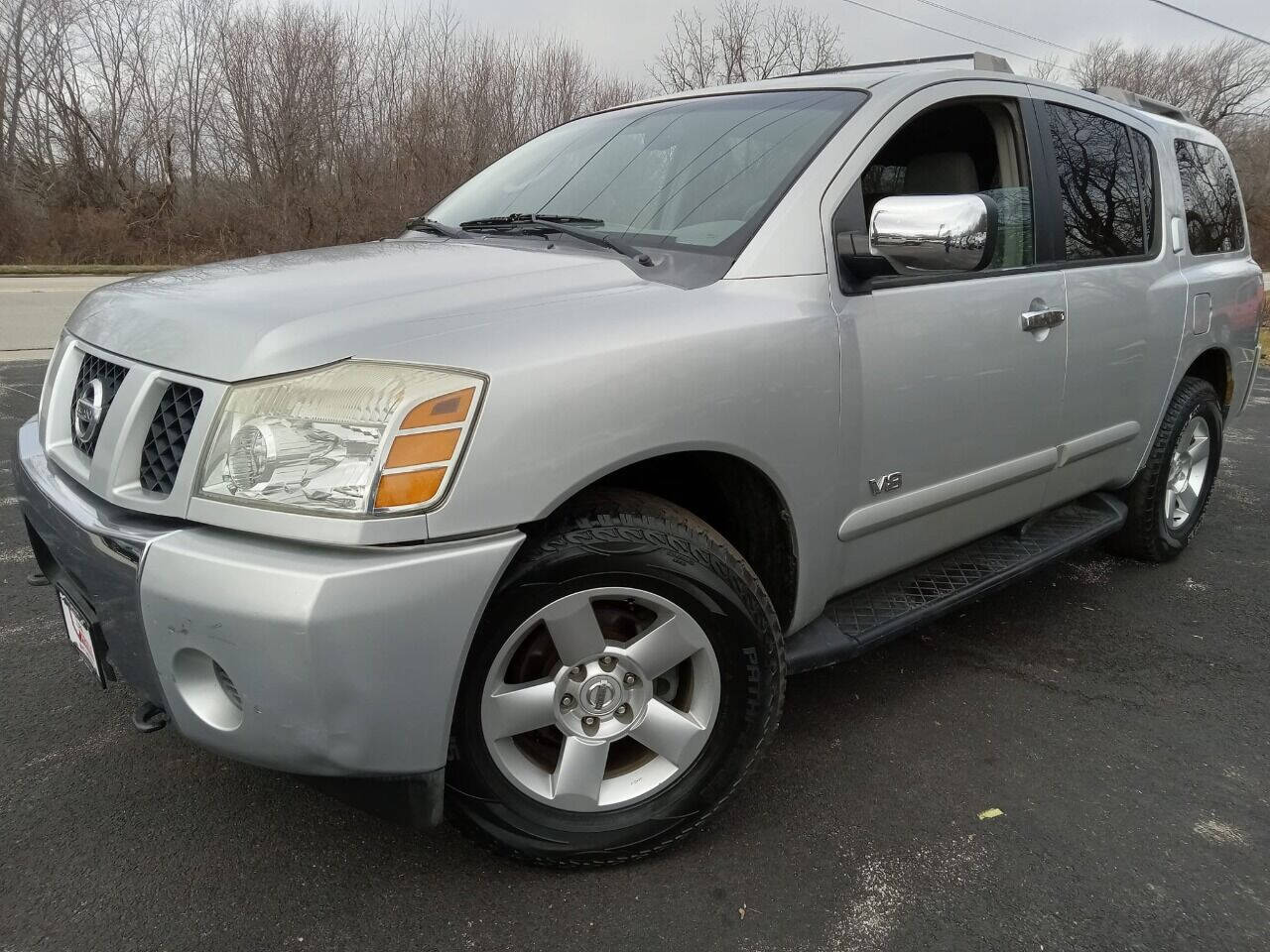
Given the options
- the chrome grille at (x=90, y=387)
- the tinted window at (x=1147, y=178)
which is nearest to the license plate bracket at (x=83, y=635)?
the chrome grille at (x=90, y=387)

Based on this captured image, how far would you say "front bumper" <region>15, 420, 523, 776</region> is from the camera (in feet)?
5.17

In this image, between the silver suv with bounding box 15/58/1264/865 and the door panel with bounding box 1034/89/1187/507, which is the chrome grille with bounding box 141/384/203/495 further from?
the door panel with bounding box 1034/89/1187/507

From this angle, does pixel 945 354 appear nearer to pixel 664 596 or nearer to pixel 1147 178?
pixel 664 596

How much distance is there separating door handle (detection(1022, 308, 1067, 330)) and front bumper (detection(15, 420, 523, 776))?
5.84 feet

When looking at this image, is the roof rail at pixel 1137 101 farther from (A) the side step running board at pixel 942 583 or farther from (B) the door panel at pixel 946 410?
(A) the side step running board at pixel 942 583

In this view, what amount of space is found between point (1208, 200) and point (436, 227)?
326 cm

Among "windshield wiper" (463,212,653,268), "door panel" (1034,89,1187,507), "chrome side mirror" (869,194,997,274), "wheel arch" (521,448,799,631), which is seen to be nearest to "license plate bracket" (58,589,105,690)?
"wheel arch" (521,448,799,631)

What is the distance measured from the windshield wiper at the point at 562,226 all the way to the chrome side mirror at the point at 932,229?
0.57 m

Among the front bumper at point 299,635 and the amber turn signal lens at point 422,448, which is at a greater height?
the amber turn signal lens at point 422,448

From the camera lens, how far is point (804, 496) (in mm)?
2215

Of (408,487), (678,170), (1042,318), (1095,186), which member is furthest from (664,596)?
(1095,186)

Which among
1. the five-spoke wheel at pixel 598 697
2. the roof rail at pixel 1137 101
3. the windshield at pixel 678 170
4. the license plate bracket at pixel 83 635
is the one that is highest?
the roof rail at pixel 1137 101

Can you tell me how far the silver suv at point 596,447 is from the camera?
1.64 metres

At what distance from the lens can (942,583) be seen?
280cm
